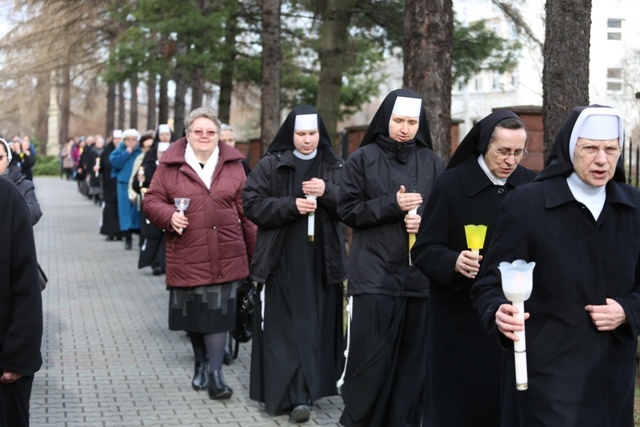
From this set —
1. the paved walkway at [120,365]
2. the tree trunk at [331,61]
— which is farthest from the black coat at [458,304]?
the tree trunk at [331,61]

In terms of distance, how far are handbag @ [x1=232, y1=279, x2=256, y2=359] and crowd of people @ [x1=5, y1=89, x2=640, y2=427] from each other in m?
0.19

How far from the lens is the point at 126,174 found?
19984mm

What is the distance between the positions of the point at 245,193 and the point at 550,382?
166 inches

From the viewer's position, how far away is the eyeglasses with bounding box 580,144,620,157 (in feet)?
14.9

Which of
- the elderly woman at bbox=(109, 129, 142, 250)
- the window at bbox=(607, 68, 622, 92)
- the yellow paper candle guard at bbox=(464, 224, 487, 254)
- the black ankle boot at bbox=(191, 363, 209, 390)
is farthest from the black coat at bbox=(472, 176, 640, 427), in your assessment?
the window at bbox=(607, 68, 622, 92)

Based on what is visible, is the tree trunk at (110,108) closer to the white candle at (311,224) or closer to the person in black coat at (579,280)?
the white candle at (311,224)

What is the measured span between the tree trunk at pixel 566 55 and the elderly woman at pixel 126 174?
11442mm

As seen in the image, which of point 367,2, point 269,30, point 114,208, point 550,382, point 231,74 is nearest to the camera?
point 550,382

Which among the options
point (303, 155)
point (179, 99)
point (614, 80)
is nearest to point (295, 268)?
point (303, 155)

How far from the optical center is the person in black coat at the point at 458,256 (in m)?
5.88

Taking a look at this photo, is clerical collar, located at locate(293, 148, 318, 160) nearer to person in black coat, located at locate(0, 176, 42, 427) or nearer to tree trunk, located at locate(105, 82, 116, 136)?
person in black coat, located at locate(0, 176, 42, 427)

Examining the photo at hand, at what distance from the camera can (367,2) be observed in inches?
779

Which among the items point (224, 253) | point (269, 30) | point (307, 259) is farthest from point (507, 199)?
point (269, 30)

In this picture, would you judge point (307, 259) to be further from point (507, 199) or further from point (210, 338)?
point (507, 199)
